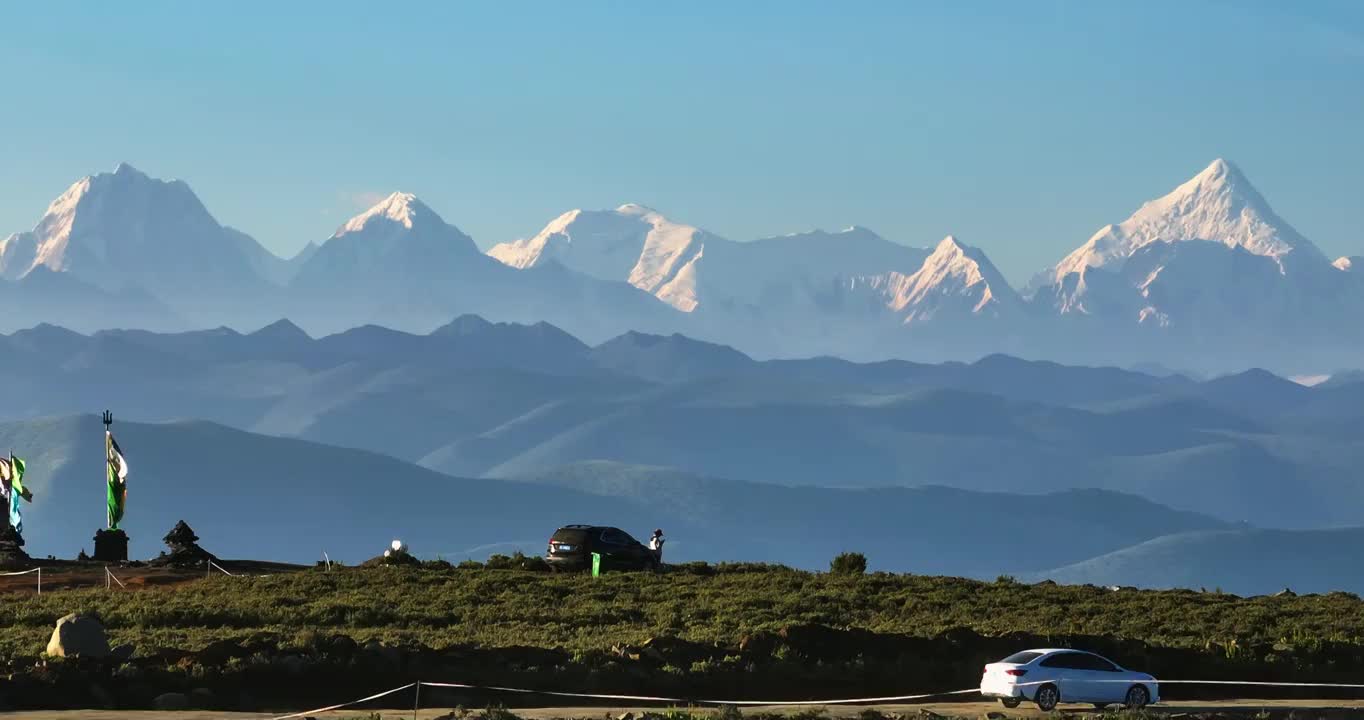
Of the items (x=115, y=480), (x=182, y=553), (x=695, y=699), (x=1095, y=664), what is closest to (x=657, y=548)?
(x=182, y=553)

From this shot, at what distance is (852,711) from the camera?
3619 cm

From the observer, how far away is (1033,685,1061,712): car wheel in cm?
3675

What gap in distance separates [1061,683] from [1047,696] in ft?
1.08

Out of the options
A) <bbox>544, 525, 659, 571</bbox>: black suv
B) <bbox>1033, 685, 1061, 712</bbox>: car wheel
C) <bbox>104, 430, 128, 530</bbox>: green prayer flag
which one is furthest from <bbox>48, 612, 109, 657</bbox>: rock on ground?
<bbox>104, 430, 128, 530</bbox>: green prayer flag

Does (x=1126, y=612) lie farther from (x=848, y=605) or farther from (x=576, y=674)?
(x=576, y=674)

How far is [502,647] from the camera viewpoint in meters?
42.6

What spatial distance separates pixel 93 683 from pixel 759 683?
12110 millimetres

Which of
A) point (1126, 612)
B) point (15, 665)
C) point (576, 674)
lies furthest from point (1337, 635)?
point (15, 665)

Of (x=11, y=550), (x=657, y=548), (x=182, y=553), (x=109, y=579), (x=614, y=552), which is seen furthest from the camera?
(x=11, y=550)

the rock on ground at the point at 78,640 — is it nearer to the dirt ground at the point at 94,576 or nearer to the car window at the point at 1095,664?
the car window at the point at 1095,664

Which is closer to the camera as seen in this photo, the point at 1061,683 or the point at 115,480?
the point at 1061,683

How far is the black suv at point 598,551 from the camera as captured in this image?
69.1 m

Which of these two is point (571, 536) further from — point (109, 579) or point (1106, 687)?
point (1106, 687)

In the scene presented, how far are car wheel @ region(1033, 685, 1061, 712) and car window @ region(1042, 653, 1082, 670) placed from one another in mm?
428
